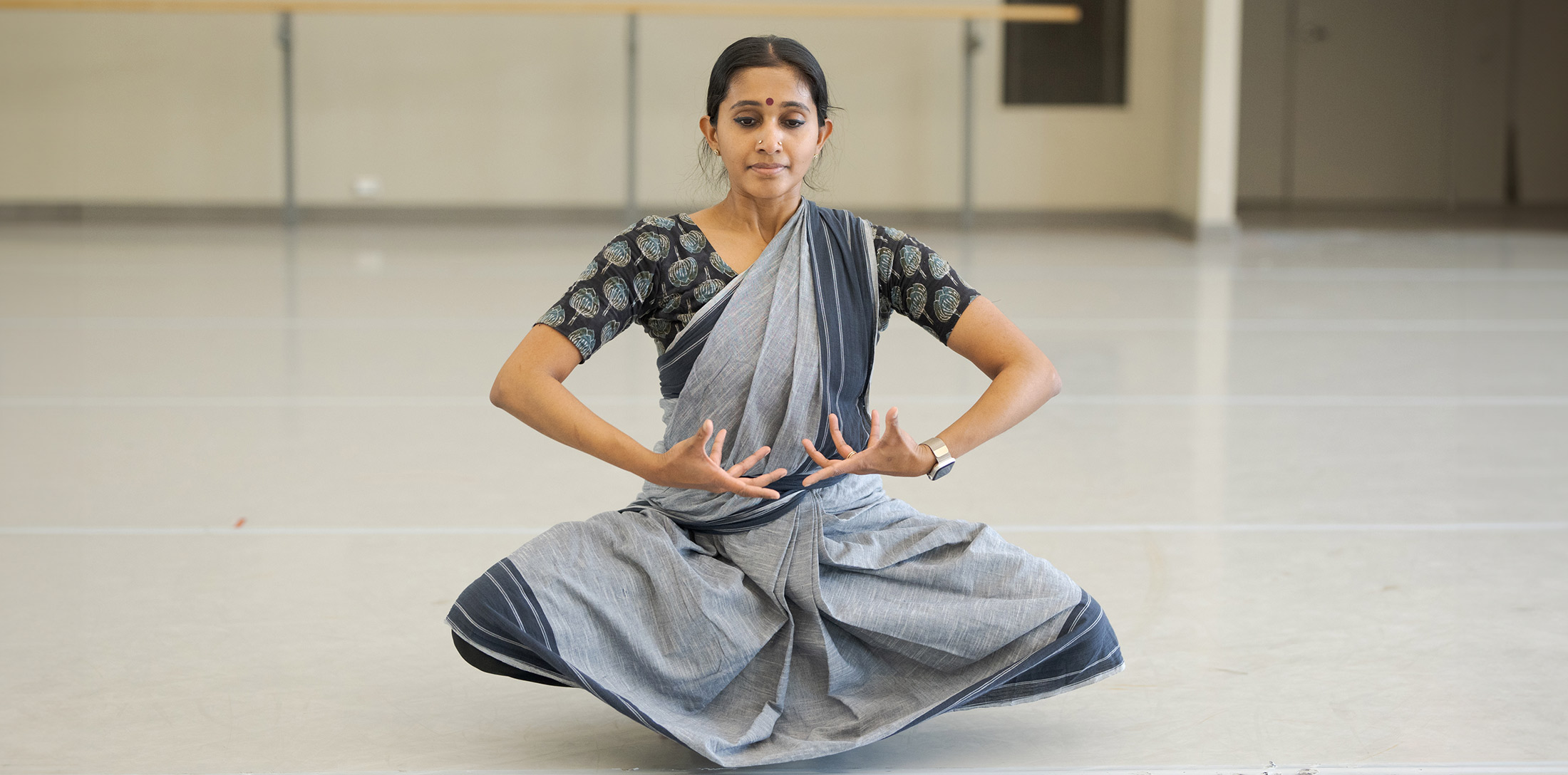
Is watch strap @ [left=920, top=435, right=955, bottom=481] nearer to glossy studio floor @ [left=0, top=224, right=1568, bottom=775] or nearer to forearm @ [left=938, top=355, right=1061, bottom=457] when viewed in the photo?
forearm @ [left=938, top=355, right=1061, bottom=457]

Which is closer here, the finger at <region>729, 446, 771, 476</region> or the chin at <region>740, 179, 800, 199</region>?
the finger at <region>729, 446, 771, 476</region>

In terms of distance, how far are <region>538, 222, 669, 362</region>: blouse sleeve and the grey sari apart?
0.24 ft

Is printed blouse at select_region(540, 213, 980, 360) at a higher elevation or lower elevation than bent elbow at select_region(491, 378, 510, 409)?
higher

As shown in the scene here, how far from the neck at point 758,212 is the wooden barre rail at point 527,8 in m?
6.08

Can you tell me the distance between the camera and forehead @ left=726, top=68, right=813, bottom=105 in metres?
1.74

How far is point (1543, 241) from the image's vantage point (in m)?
7.99

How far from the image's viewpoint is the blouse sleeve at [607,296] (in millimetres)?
1689

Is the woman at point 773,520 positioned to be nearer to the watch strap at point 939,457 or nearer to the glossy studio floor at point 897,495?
the watch strap at point 939,457

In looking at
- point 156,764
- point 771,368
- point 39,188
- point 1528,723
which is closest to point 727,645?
point 771,368

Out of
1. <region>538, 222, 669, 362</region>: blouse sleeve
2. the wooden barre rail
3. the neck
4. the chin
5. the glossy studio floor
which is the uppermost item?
the wooden barre rail

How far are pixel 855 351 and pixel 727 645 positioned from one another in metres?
0.35

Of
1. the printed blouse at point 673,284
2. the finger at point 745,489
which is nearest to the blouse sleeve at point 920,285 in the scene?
the printed blouse at point 673,284

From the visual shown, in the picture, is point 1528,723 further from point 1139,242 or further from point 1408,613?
point 1139,242

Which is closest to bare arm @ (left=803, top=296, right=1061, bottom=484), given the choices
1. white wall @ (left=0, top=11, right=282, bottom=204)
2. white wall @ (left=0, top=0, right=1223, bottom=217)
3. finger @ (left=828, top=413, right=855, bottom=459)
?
finger @ (left=828, top=413, right=855, bottom=459)
